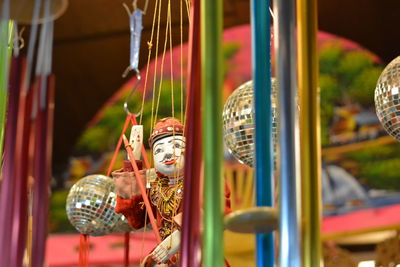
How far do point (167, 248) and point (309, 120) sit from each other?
86cm

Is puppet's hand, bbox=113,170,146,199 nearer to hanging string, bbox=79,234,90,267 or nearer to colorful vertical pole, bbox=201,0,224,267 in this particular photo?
hanging string, bbox=79,234,90,267

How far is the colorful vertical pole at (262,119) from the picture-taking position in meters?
0.91

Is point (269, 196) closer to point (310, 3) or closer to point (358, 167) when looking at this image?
point (310, 3)

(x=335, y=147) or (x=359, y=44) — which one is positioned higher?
(x=359, y=44)

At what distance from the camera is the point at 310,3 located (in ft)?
2.86

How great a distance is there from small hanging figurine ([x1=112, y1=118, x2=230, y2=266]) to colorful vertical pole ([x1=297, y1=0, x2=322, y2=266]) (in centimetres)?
86

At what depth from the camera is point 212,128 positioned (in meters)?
0.81

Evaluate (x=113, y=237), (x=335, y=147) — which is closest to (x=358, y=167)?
(x=335, y=147)

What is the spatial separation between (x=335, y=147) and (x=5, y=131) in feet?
12.0

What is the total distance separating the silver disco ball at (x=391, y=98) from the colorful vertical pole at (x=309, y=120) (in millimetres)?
672

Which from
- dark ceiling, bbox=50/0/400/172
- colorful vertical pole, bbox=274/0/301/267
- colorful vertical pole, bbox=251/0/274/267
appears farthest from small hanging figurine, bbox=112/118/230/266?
dark ceiling, bbox=50/0/400/172

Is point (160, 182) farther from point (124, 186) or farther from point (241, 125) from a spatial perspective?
point (241, 125)

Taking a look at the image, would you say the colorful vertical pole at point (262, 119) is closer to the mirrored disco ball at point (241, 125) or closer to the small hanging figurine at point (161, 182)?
the mirrored disco ball at point (241, 125)

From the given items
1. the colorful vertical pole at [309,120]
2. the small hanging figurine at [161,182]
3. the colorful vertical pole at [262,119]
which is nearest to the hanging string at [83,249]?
the small hanging figurine at [161,182]
